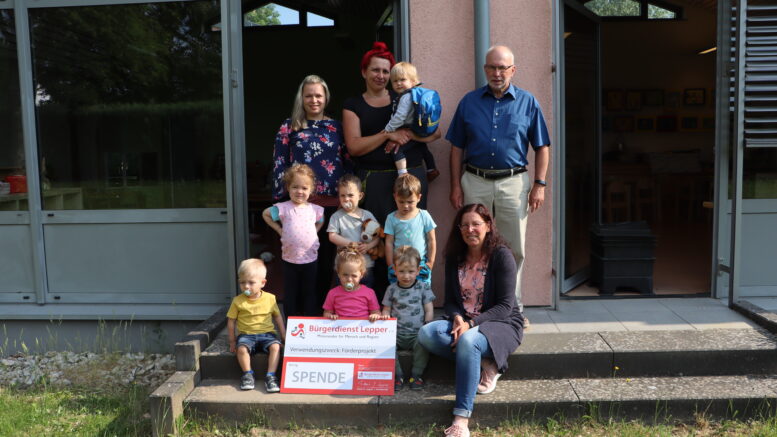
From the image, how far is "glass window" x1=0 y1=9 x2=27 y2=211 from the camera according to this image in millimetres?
4863

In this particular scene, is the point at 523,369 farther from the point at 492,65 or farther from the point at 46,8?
the point at 46,8

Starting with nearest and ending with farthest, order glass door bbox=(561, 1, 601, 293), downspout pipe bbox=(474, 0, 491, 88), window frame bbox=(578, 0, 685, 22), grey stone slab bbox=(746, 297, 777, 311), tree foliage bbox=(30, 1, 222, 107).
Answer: downspout pipe bbox=(474, 0, 491, 88) < grey stone slab bbox=(746, 297, 777, 311) < tree foliage bbox=(30, 1, 222, 107) < glass door bbox=(561, 1, 601, 293) < window frame bbox=(578, 0, 685, 22)

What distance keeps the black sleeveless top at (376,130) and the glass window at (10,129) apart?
2.77m

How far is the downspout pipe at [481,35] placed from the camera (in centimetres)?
436

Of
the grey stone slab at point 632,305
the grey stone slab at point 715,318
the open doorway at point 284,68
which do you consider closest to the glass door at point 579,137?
the grey stone slab at point 632,305

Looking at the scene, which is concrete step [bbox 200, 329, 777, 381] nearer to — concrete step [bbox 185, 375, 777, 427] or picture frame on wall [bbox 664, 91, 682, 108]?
concrete step [bbox 185, 375, 777, 427]

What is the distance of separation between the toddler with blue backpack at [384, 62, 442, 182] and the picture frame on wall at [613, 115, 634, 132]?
28.4 feet

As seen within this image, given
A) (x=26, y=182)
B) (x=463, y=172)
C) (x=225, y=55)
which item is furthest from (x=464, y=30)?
(x=26, y=182)

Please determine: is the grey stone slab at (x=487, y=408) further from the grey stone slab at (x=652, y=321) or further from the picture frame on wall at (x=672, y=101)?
the picture frame on wall at (x=672, y=101)

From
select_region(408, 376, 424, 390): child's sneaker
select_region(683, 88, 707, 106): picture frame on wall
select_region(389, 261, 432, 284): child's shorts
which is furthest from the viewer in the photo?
select_region(683, 88, 707, 106): picture frame on wall

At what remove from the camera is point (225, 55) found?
4.52 meters

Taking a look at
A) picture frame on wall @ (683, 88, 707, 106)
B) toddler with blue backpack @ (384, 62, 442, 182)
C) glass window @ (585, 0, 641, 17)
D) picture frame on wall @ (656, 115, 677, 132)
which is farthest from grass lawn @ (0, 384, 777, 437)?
picture frame on wall @ (683, 88, 707, 106)

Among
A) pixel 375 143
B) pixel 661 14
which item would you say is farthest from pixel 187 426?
pixel 661 14

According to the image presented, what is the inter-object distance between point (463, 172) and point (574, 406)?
65.1 inches
